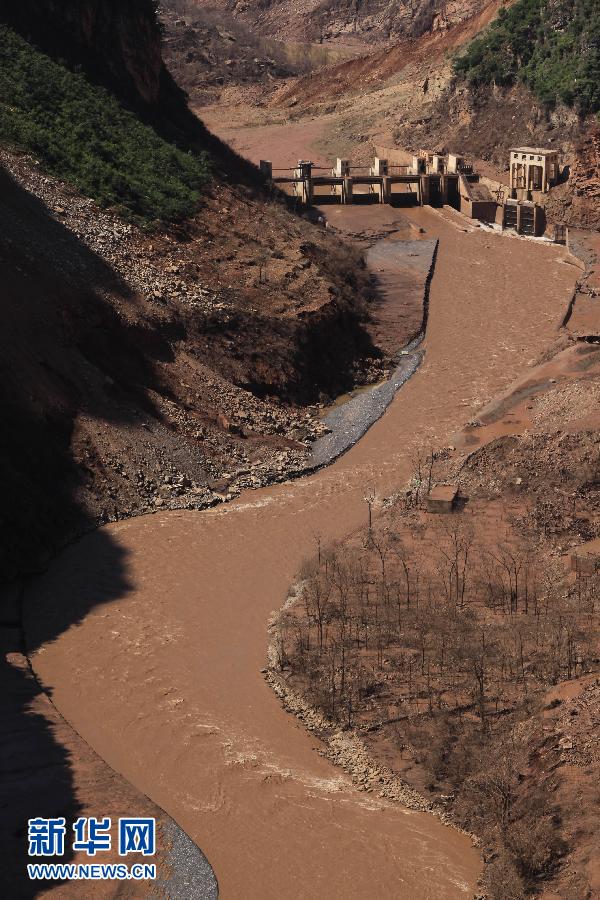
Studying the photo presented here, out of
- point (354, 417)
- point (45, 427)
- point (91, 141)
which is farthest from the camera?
point (91, 141)

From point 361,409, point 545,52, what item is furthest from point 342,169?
point 361,409

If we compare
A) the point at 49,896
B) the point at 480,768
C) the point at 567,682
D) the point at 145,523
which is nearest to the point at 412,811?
the point at 480,768

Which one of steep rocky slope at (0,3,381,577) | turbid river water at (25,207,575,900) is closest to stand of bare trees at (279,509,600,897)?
turbid river water at (25,207,575,900)

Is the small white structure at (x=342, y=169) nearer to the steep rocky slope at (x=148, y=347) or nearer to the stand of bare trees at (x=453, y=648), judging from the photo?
the steep rocky slope at (x=148, y=347)

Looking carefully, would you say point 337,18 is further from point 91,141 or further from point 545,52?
point 91,141

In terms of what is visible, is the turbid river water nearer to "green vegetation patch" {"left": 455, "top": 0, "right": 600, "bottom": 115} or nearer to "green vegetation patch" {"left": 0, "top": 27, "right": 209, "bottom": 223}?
"green vegetation patch" {"left": 0, "top": 27, "right": 209, "bottom": 223}

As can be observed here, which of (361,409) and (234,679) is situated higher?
(361,409)
